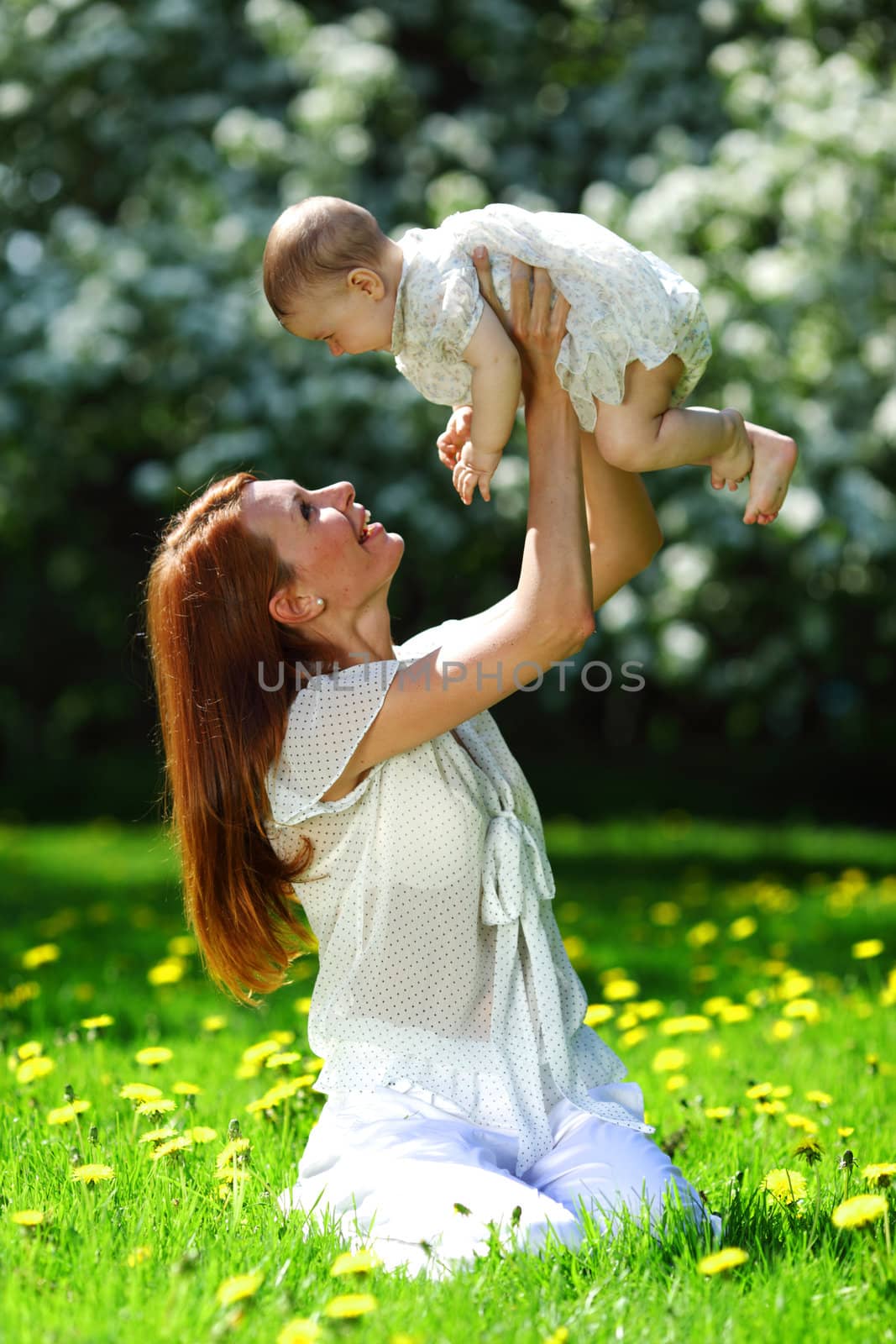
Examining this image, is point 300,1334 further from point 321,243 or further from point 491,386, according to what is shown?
point 321,243

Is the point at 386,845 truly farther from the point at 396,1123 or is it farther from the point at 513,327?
the point at 513,327

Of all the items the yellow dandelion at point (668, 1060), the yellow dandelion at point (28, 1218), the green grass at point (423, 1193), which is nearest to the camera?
the green grass at point (423, 1193)

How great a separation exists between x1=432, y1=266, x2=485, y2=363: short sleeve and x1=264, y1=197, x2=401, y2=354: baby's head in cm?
13

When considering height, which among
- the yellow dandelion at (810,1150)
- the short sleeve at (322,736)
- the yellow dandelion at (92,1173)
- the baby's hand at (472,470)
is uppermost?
the baby's hand at (472,470)

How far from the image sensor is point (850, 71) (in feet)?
23.1

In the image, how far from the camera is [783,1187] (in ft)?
7.79

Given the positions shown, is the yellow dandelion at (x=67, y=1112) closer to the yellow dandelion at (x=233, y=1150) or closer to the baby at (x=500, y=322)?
the yellow dandelion at (x=233, y=1150)

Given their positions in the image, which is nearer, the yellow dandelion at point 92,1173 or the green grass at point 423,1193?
the green grass at point 423,1193

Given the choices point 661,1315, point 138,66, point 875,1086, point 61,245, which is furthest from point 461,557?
point 661,1315

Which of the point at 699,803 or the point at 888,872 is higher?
the point at 888,872

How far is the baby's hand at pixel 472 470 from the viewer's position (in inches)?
98.7

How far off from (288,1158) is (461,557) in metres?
5.87

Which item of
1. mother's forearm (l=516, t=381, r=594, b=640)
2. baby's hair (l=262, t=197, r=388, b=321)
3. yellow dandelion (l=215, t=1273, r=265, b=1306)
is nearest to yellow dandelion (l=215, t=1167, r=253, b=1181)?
yellow dandelion (l=215, t=1273, r=265, b=1306)

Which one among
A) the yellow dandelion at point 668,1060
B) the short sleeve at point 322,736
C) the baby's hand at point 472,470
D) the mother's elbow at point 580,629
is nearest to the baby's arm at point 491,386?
the baby's hand at point 472,470
